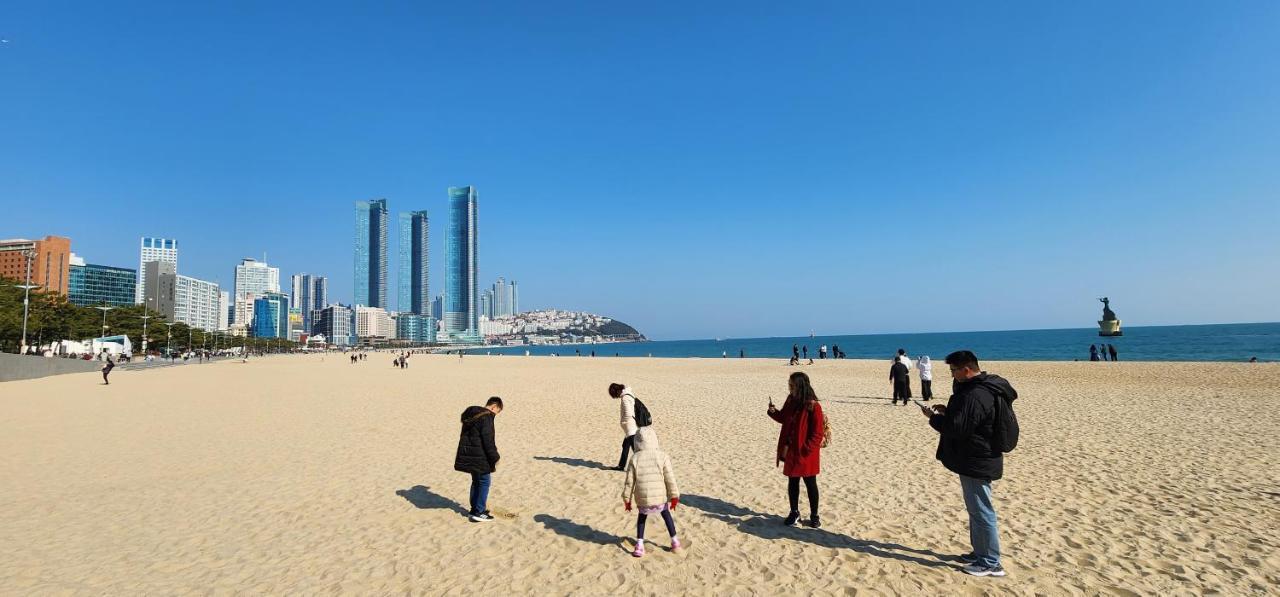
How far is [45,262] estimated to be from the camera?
440 ft

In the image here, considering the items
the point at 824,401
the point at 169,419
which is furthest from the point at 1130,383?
the point at 169,419

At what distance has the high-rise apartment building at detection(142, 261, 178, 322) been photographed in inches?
6373

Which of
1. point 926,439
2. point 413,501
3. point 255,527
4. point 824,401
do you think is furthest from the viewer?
point 824,401

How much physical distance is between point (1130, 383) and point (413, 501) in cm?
2804

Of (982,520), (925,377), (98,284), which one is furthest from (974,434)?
(98,284)

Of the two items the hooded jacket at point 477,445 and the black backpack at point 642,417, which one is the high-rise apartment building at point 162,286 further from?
the black backpack at point 642,417

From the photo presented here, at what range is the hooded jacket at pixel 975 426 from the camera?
4496 millimetres

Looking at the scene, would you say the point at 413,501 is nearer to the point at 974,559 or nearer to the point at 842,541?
the point at 842,541

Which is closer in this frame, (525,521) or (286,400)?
(525,521)

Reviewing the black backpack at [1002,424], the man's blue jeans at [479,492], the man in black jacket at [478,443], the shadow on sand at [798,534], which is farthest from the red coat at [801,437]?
the man's blue jeans at [479,492]

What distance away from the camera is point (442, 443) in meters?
12.0

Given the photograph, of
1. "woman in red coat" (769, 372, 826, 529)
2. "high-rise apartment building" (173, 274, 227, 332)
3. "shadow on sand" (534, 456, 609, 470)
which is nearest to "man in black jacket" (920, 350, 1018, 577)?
"woman in red coat" (769, 372, 826, 529)

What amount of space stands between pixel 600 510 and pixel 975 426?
14.8ft

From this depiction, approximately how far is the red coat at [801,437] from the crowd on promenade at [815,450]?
0.01m
